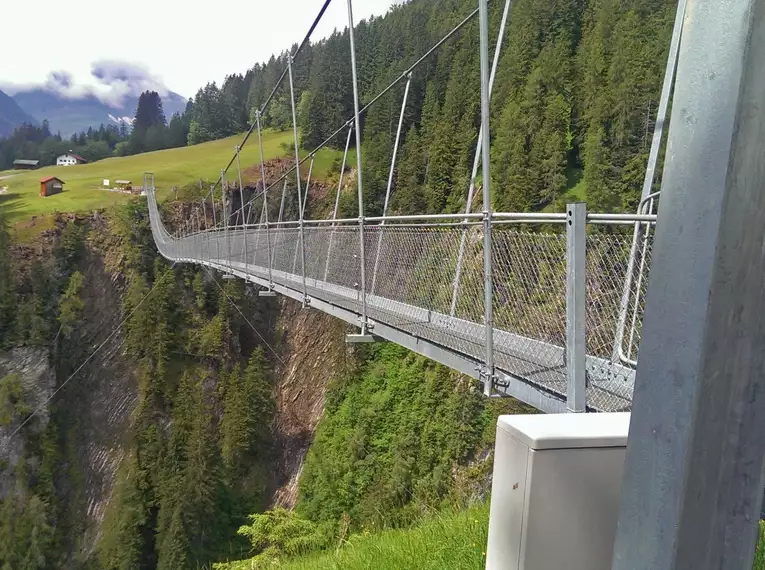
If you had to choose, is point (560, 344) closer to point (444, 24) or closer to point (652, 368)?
point (652, 368)

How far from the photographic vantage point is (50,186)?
2602 cm

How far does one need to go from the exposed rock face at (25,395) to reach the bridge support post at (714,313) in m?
19.6

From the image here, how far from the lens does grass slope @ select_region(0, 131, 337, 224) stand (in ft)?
76.2

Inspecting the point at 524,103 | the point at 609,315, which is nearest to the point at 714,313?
the point at 609,315

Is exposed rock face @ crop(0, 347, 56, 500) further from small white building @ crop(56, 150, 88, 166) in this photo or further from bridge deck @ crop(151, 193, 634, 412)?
small white building @ crop(56, 150, 88, 166)

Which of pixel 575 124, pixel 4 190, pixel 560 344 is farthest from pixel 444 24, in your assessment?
pixel 560 344

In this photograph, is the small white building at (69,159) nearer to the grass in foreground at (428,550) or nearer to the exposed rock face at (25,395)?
the exposed rock face at (25,395)

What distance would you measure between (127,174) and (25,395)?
18.3m

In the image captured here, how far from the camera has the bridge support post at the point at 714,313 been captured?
22.7 inches

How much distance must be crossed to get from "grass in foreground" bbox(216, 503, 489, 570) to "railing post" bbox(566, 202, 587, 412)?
1.91 feet

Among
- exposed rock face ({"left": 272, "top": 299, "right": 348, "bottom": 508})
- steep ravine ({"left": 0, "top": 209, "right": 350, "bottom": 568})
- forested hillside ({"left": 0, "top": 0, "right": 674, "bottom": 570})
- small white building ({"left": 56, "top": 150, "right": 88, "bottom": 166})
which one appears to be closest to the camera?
forested hillside ({"left": 0, "top": 0, "right": 674, "bottom": 570})

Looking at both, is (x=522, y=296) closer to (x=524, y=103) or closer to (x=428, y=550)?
(x=428, y=550)

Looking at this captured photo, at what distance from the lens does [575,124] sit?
2373 centimetres

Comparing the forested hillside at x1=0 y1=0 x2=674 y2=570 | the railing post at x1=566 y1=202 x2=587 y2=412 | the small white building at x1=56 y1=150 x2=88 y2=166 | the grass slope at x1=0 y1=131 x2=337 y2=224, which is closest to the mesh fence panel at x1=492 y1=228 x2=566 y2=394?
the railing post at x1=566 y1=202 x2=587 y2=412
